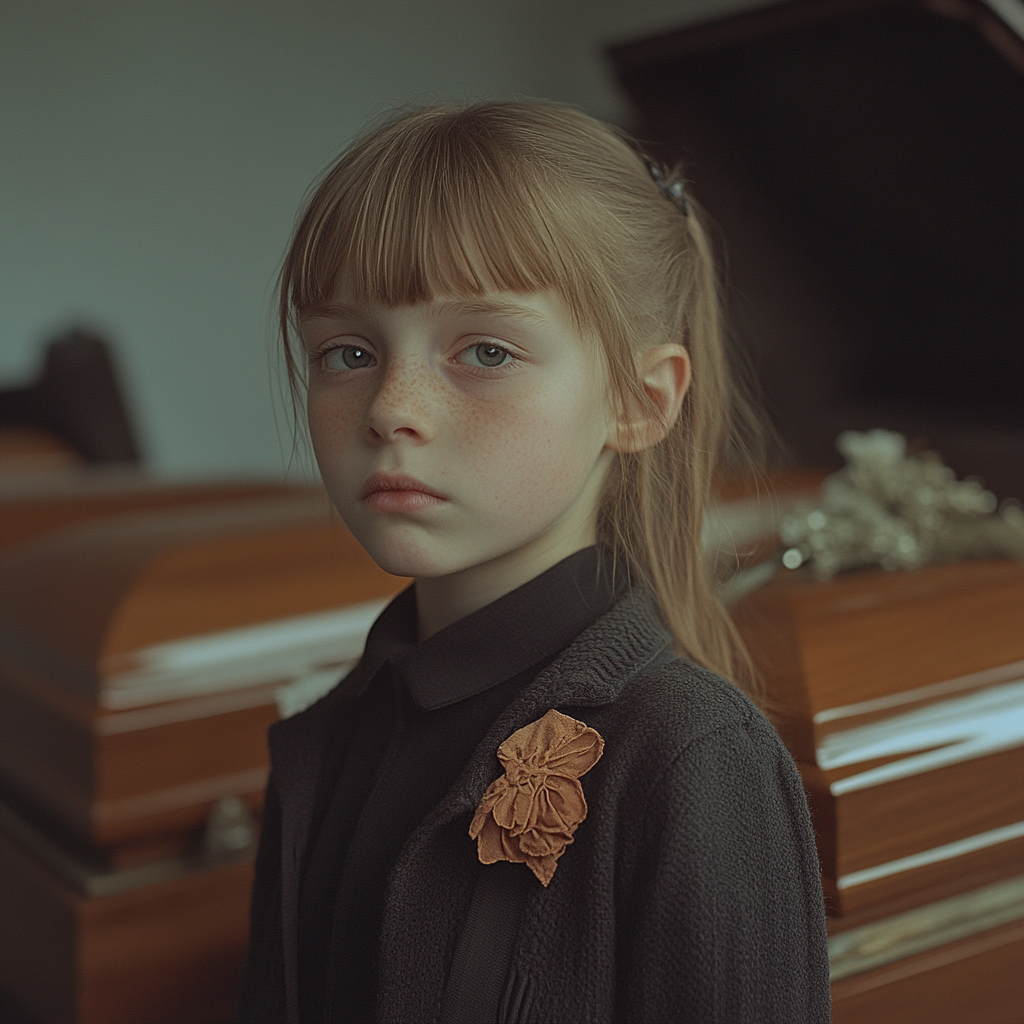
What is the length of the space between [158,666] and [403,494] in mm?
530

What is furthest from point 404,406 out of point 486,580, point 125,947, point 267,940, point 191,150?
point 191,150

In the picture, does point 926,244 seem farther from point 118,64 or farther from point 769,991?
point 118,64

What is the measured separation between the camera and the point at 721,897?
0.60m

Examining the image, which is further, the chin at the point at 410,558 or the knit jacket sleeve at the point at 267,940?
the knit jacket sleeve at the point at 267,940

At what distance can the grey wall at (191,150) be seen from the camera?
3689 millimetres

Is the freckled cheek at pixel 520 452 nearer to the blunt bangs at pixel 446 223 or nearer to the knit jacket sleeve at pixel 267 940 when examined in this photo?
the blunt bangs at pixel 446 223

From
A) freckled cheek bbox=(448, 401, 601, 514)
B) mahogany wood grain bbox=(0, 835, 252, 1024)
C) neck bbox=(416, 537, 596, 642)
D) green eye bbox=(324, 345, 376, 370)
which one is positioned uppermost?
green eye bbox=(324, 345, 376, 370)

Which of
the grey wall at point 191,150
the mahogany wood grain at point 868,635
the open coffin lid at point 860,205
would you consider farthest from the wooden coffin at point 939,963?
the grey wall at point 191,150

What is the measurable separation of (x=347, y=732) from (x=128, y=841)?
350 millimetres

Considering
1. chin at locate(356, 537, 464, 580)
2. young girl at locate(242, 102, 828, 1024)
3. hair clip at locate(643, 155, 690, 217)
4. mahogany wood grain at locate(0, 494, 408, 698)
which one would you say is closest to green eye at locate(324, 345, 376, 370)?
young girl at locate(242, 102, 828, 1024)

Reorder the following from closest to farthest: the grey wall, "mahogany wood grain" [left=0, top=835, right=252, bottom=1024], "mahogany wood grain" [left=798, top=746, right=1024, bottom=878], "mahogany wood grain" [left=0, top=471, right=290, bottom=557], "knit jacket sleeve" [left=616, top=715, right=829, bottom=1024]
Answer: "knit jacket sleeve" [left=616, top=715, right=829, bottom=1024] < "mahogany wood grain" [left=798, top=746, right=1024, bottom=878] < "mahogany wood grain" [left=0, top=835, right=252, bottom=1024] < "mahogany wood grain" [left=0, top=471, right=290, bottom=557] < the grey wall

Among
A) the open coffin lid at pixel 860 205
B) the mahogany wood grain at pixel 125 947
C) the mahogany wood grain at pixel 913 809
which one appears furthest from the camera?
the open coffin lid at pixel 860 205

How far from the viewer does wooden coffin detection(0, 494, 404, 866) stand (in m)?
1.06

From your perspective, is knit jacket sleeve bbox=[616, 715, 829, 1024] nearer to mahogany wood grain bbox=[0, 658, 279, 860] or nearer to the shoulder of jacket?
the shoulder of jacket
